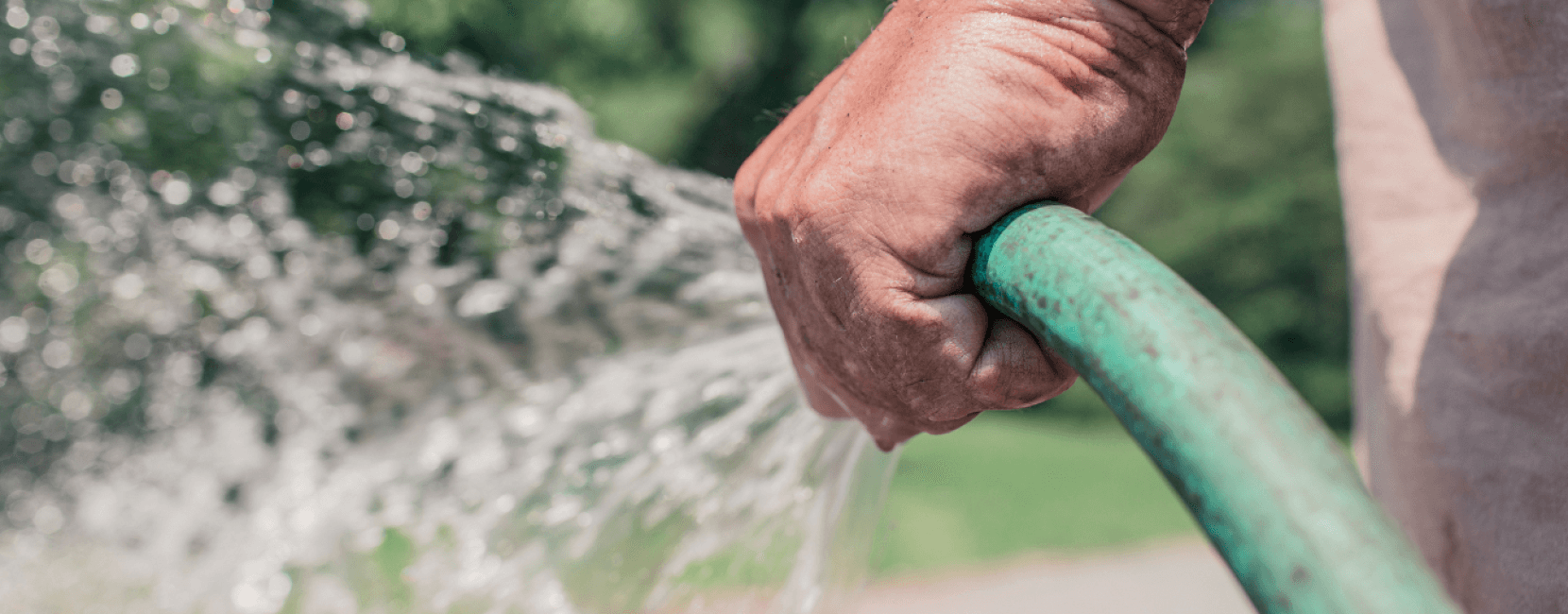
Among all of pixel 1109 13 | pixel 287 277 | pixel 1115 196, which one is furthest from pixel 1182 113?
pixel 1109 13

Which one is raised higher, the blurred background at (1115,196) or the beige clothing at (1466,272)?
the beige clothing at (1466,272)

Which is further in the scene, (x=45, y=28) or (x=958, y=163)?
(x=45, y=28)

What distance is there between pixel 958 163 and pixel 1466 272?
64cm

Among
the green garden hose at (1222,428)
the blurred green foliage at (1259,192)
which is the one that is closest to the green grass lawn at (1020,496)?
the blurred green foliage at (1259,192)

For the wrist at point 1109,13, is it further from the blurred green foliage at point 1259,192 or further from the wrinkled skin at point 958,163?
the blurred green foliage at point 1259,192

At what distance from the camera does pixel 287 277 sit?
4070mm

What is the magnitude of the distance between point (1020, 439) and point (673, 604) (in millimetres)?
2873

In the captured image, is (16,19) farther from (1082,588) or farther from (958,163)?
(958,163)

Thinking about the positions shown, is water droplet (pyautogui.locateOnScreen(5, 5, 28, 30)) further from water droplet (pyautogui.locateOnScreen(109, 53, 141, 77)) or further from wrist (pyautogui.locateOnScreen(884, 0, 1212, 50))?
wrist (pyautogui.locateOnScreen(884, 0, 1212, 50))

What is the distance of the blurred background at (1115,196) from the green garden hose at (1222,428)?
10.3ft

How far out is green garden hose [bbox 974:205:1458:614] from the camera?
36 cm

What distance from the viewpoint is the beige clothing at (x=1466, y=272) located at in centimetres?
77

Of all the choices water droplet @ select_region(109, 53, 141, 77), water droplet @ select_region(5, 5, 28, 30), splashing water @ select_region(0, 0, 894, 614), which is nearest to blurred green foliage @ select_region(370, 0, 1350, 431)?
splashing water @ select_region(0, 0, 894, 614)

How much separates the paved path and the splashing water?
1119mm
